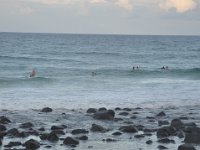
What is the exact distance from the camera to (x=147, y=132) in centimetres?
2384

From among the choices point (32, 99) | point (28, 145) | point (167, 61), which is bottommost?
point (28, 145)

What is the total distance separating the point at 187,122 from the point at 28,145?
34.9 ft

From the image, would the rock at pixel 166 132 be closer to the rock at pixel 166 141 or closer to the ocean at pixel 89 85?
the rock at pixel 166 141

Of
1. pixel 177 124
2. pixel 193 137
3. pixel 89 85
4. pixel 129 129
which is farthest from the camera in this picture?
pixel 89 85

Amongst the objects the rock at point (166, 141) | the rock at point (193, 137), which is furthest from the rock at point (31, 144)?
the rock at point (193, 137)

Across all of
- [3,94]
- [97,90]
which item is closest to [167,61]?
[97,90]

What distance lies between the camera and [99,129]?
24109 millimetres

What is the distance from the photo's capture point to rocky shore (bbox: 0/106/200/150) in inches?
831

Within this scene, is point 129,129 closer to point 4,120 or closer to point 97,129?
point 97,129

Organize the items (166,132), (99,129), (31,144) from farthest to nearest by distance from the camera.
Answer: (99,129)
(166,132)
(31,144)

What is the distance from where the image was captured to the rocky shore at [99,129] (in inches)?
831

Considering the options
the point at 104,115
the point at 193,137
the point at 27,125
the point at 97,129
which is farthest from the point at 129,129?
the point at 27,125

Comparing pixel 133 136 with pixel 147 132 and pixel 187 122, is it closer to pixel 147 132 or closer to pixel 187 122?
pixel 147 132

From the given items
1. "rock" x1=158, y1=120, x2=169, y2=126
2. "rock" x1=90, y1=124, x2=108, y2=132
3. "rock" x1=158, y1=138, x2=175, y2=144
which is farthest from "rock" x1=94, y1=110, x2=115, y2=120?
"rock" x1=158, y1=138, x2=175, y2=144
